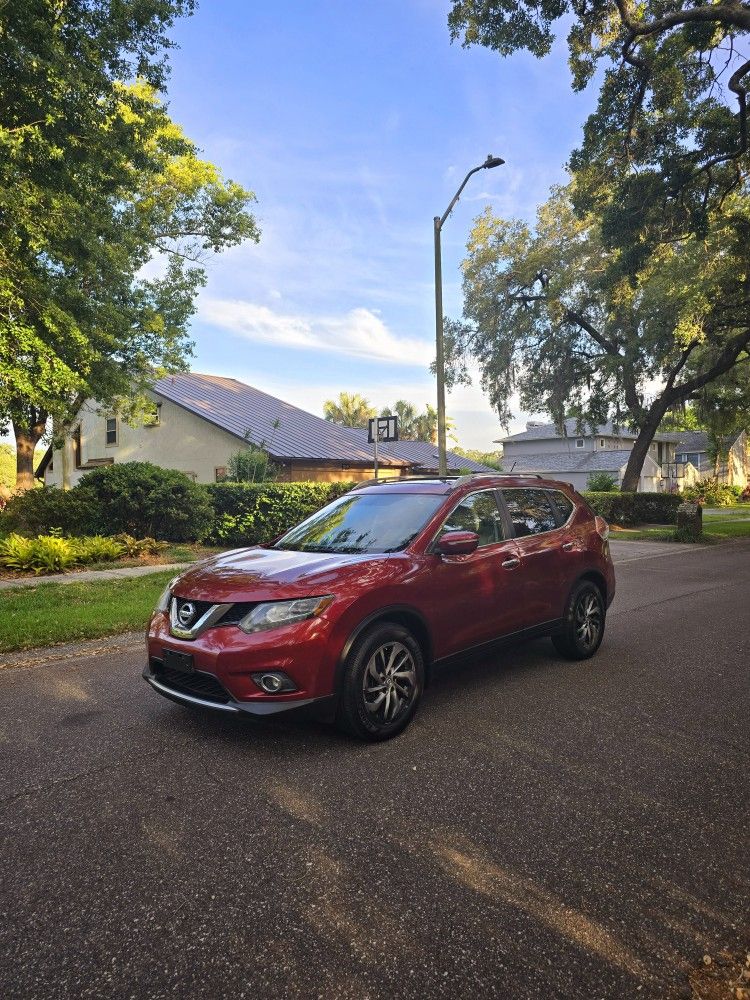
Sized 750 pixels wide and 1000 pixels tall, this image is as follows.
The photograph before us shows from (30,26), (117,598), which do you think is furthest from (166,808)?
(30,26)

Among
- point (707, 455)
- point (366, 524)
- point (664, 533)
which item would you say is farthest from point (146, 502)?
point (707, 455)

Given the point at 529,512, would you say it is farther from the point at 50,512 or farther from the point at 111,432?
the point at 111,432

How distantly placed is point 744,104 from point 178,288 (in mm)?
17211

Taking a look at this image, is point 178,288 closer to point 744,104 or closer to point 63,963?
point 744,104

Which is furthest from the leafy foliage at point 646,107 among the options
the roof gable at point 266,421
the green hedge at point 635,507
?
the roof gable at point 266,421

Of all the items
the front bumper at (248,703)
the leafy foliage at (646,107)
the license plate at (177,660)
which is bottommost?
the front bumper at (248,703)

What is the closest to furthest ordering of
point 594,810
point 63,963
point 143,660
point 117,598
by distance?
point 63,963 < point 594,810 < point 143,660 < point 117,598

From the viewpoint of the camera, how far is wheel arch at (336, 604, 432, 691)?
12.3 ft

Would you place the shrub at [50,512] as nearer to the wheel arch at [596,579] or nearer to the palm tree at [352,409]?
Result: the wheel arch at [596,579]

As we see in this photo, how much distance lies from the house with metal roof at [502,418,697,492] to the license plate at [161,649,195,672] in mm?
42795

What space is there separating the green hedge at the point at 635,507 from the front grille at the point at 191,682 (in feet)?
64.1

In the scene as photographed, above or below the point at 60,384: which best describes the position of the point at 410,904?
below

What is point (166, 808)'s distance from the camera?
3146mm

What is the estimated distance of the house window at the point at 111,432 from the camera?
28.6 m
